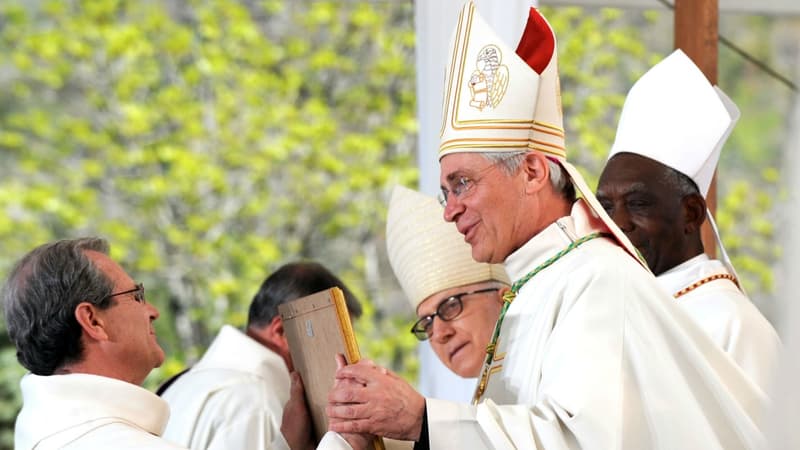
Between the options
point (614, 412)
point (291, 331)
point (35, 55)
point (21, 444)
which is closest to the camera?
point (614, 412)

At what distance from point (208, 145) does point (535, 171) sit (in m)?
7.99

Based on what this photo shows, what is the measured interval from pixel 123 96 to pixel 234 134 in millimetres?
1033

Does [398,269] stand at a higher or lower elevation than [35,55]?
lower

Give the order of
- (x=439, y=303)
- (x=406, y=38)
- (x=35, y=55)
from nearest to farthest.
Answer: (x=439, y=303) → (x=35, y=55) → (x=406, y=38)

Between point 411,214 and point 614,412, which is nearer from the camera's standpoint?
point 614,412

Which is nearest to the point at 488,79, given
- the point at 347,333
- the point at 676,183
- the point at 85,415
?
the point at 347,333

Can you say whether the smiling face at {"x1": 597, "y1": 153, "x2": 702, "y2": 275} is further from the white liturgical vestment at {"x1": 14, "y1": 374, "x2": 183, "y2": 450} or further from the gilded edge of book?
the white liturgical vestment at {"x1": 14, "y1": 374, "x2": 183, "y2": 450}

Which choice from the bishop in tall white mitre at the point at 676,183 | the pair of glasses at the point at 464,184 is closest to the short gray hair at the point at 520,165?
the pair of glasses at the point at 464,184

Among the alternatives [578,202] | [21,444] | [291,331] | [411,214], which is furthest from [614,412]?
[411,214]

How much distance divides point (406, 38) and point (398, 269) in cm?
707

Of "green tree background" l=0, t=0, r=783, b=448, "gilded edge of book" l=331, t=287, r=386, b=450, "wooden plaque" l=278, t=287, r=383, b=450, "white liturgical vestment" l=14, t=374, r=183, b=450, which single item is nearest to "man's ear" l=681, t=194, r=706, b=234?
"wooden plaque" l=278, t=287, r=383, b=450

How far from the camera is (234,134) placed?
1070cm

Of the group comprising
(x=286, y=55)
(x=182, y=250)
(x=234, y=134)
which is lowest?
(x=182, y=250)

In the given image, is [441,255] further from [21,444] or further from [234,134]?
[234,134]
